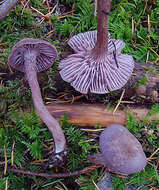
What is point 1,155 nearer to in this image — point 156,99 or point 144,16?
point 156,99

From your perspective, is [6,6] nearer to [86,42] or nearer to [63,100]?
[86,42]

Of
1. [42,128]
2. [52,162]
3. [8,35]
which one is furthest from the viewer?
[8,35]

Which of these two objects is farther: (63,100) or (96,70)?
(63,100)

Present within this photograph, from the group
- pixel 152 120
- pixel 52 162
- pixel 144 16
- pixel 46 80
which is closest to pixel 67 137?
pixel 52 162

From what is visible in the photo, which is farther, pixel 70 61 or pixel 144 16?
pixel 144 16

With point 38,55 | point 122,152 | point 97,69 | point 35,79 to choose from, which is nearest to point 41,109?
point 35,79

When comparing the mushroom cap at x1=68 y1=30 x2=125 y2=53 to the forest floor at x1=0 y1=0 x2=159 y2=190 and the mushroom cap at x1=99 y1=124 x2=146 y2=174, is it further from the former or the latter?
the mushroom cap at x1=99 y1=124 x2=146 y2=174

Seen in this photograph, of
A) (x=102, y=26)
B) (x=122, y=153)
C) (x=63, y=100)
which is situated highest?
Result: (x=102, y=26)
